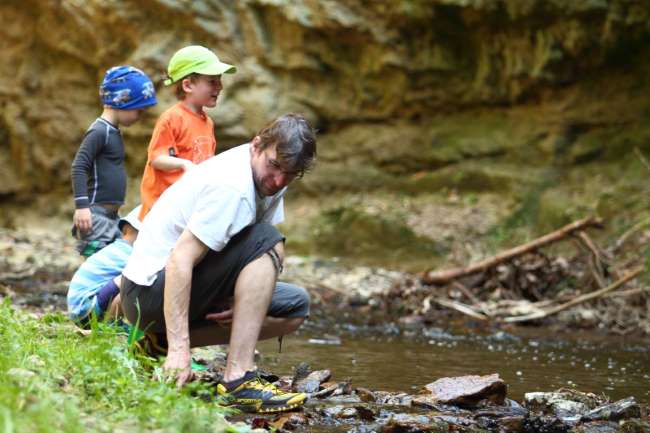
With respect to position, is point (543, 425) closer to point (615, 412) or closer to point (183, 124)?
point (615, 412)

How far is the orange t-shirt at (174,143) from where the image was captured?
14.7ft

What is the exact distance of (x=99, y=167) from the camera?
481 centimetres

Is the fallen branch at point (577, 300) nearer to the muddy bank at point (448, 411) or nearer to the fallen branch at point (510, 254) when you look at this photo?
the fallen branch at point (510, 254)

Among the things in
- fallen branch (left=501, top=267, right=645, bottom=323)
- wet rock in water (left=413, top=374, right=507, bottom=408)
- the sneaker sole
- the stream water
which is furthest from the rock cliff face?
the sneaker sole

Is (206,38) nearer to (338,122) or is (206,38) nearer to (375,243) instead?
(338,122)

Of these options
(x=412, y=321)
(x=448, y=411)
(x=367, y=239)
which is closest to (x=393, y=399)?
(x=448, y=411)

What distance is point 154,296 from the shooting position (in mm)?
3223

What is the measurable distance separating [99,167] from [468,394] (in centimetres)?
247

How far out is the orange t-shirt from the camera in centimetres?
449

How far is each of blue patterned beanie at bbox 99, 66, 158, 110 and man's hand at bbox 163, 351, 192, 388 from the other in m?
2.11

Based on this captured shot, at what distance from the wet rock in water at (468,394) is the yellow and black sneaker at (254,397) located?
55 cm

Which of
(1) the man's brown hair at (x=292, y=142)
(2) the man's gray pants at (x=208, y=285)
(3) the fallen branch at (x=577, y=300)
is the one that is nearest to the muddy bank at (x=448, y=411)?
(2) the man's gray pants at (x=208, y=285)

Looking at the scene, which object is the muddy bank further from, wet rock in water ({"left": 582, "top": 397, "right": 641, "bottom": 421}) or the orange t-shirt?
the orange t-shirt

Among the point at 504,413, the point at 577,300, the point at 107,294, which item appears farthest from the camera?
the point at 577,300
